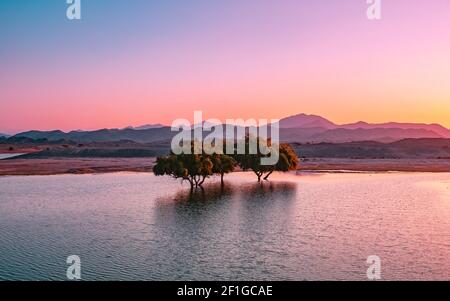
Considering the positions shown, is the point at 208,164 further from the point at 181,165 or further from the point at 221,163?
the point at 221,163

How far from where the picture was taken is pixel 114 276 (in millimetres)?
39812

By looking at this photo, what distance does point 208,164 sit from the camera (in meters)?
96.9

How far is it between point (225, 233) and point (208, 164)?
4208 cm

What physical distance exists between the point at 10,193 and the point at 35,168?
6250 centimetres

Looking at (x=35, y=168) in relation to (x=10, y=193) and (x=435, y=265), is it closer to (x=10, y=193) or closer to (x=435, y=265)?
(x=10, y=193)

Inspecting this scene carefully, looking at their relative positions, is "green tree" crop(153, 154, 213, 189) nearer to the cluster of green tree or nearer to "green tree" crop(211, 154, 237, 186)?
the cluster of green tree

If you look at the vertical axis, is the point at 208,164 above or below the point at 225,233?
above

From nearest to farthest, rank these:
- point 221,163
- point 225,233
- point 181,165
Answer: point 225,233 → point 181,165 → point 221,163

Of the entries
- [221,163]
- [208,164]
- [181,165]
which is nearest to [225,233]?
[181,165]

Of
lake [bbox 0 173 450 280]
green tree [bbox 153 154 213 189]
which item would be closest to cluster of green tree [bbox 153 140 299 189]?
green tree [bbox 153 154 213 189]

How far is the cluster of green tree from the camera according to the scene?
309ft

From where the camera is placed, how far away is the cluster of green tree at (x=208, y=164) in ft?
309

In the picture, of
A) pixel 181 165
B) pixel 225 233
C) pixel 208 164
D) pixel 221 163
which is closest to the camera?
pixel 225 233
